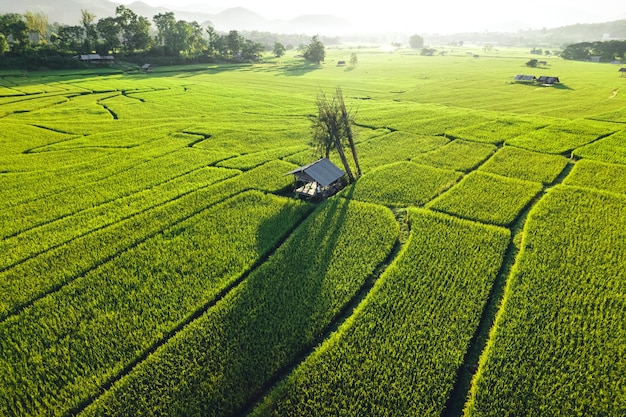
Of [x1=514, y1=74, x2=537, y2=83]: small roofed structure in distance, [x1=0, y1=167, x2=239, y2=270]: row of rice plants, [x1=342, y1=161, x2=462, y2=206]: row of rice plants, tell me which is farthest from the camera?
[x1=514, y1=74, x2=537, y2=83]: small roofed structure in distance

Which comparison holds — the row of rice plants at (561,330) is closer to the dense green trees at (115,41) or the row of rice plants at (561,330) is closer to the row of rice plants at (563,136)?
the row of rice plants at (563,136)

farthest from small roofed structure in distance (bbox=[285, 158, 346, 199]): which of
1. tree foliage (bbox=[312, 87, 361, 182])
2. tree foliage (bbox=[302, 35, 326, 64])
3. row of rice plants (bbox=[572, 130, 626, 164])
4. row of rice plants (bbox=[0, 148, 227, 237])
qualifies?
tree foliage (bbox=[302, 35, 326, 64])

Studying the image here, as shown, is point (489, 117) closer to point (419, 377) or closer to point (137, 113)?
point (419, 377)

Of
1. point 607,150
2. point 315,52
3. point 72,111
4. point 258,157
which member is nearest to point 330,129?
point 258,157

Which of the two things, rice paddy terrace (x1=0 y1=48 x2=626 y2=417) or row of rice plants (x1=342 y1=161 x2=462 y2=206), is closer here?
rice paddy terrace (x1=0 y1=48 x2=626 y2=417)

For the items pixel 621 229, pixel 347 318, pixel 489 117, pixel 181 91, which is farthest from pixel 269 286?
pixel 181 91

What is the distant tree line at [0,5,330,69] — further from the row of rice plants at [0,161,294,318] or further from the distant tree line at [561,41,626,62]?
the distant tree line at [561,41,626,62]

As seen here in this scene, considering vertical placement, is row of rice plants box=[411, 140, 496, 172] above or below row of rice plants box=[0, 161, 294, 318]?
above

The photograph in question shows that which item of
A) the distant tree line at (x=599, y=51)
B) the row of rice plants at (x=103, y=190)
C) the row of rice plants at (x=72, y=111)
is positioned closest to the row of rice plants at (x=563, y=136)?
the row of rice plants at (x=103, y=190)
